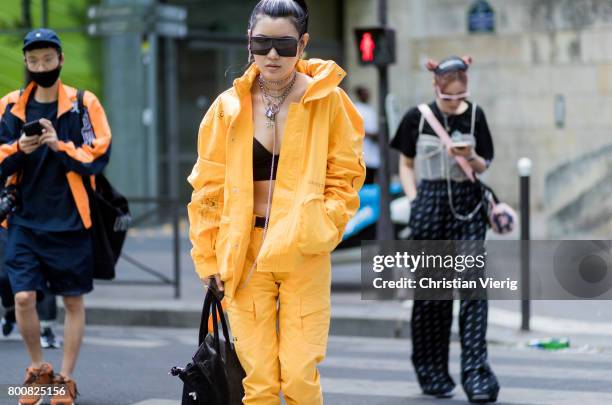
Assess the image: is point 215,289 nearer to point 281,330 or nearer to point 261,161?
point 281,330

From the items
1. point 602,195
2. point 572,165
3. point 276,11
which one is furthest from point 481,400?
point 572,165

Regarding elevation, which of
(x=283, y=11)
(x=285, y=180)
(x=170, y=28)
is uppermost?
(x=170, y=28)

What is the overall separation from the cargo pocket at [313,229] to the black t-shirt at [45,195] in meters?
2.16

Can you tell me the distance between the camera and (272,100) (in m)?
4.80

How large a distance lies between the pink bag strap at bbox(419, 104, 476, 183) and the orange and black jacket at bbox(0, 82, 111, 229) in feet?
5.73

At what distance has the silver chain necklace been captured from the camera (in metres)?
4.77

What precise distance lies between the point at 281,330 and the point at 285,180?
0.56 metres

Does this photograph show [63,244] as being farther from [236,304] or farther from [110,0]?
[110,0]

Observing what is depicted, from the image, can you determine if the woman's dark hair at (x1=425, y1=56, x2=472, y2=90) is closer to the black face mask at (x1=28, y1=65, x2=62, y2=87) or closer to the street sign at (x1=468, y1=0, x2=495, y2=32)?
the black face mask at (x1=28, y1=65, x2=62, y2=87)

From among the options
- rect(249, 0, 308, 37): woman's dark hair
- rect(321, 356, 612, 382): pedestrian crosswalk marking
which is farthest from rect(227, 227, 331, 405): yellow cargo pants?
rect(321, 356, 612, 382): pedestrian crosswalk marking

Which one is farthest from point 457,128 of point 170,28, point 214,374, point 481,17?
point 481,17

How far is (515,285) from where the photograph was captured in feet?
32.0

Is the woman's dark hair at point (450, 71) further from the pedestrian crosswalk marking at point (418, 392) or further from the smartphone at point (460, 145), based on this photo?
the pedestrian crosswalk marking at point (418, 392)

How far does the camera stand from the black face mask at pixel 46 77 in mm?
6379
